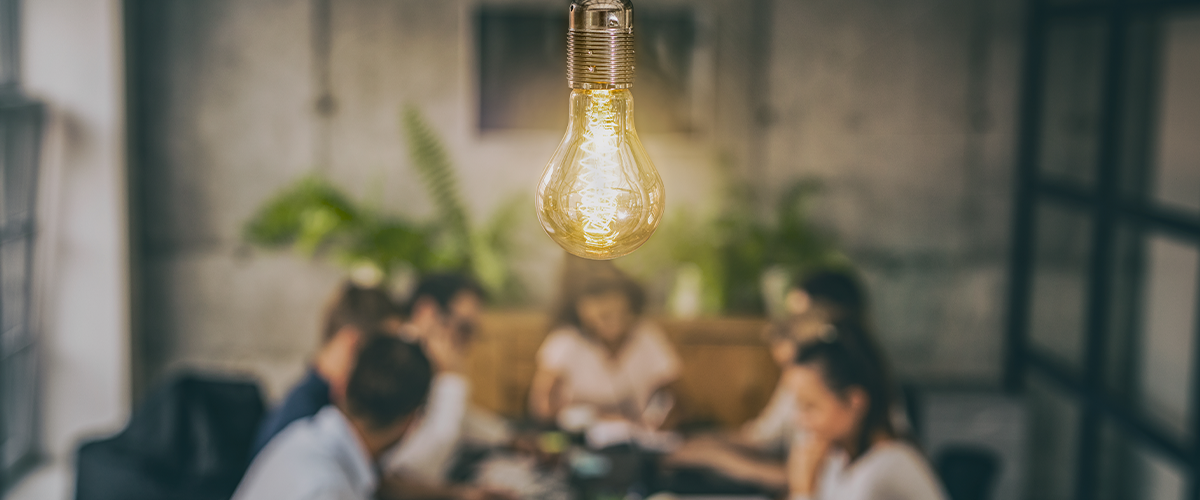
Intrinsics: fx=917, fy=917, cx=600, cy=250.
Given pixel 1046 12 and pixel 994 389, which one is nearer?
pixel 1046 12

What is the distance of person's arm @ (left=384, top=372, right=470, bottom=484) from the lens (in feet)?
11.4

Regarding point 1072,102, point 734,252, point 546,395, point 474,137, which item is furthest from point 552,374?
point 1072,102

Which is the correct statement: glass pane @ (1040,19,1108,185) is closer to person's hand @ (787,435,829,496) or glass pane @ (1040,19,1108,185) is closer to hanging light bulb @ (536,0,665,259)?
person's hand @ (787,435,829,496)

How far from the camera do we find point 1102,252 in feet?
13.7

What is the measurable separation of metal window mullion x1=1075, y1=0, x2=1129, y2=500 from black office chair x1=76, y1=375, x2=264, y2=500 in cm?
368

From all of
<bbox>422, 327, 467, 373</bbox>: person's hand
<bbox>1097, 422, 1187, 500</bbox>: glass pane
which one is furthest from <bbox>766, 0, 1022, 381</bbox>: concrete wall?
<bbox>422, 327, 467, 373</bbox>: person's hand

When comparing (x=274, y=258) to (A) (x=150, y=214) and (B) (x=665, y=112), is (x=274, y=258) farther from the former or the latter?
(B) (x=665, y=112)

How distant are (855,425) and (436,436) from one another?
1654mm

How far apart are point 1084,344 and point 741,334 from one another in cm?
164

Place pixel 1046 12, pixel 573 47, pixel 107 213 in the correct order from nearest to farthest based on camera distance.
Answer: pixel 573 47, pixel 107 213, pixel 1046 12

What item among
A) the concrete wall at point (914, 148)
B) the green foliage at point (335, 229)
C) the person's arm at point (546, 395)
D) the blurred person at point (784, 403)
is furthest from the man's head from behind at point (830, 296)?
the green foliage at point (335, 229)

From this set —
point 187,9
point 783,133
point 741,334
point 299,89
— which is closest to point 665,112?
point 783,133

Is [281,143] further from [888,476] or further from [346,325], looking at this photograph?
[888,476]

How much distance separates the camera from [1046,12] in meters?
4.87
